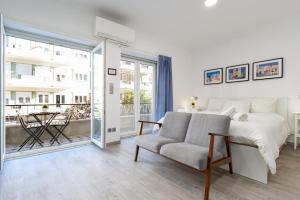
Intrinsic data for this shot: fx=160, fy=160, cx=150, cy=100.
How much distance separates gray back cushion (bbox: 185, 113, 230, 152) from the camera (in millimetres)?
1983

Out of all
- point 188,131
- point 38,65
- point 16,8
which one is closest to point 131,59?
point 16,8

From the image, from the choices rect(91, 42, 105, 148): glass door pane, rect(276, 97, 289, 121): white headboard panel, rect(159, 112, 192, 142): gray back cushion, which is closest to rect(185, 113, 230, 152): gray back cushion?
rect(159, 112, 192, 142): gray back cushion

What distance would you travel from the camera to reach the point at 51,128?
3.86m

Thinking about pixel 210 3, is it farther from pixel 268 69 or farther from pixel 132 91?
pixel 132 91

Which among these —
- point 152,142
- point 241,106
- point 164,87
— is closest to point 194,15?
point 164,87

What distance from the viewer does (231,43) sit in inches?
168

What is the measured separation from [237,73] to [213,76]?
0.66 meters

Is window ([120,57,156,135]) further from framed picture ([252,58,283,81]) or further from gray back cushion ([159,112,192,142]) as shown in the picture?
framed picture ([252,58,283,81])

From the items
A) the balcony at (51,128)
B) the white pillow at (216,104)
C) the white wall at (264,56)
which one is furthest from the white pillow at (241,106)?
the balcony at (51,128)

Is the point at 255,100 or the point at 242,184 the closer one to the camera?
the point at 242,184

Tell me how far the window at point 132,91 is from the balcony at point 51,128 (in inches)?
42.0

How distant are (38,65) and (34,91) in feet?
3.40

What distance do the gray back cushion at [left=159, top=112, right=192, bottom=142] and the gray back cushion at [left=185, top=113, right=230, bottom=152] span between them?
0.11 meters

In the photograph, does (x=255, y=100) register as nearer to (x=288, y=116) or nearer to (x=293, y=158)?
(x=288, y=116)
